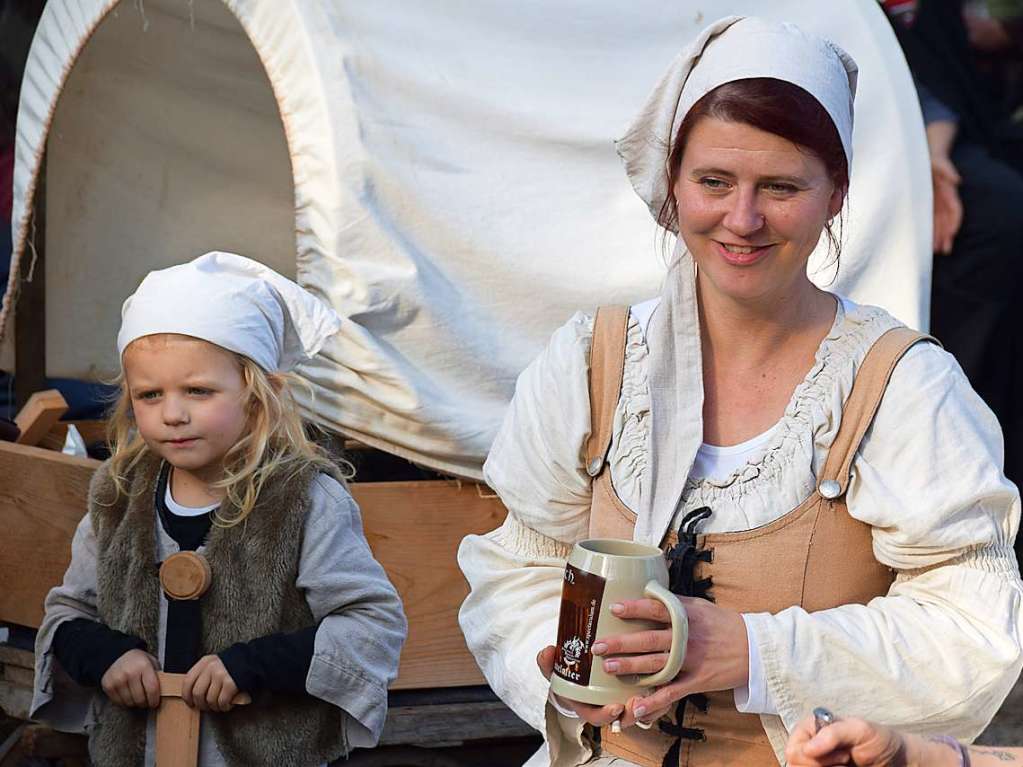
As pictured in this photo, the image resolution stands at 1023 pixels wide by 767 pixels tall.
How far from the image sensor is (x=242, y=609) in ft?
→ 8.23

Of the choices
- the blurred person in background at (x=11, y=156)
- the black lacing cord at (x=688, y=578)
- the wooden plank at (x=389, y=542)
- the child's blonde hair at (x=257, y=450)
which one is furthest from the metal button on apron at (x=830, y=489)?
the blurred person in background at (x=11, y=156)

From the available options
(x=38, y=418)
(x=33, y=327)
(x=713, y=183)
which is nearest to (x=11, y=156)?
(x=33, y=327)

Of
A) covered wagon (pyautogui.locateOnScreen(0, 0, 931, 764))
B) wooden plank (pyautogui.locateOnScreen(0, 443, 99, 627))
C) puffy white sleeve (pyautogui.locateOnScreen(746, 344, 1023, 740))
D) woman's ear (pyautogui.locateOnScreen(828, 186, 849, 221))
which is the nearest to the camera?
puffy white sleeve (pyautogui.locateOnScreen(746, 344, 1023, 740))

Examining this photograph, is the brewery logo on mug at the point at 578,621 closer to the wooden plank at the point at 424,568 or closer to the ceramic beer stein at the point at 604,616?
the ceramic beer stein at the point at 604,616

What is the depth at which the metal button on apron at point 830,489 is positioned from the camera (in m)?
1.83

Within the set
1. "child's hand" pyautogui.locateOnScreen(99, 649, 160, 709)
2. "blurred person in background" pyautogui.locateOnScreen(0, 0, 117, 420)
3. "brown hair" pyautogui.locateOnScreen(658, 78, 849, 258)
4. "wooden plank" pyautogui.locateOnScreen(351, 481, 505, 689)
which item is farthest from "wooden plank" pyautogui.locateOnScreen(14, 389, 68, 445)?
"brown hair" pyautogui.locateOnScreen(658, 78, 849, 258)

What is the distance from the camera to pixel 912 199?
12.6 feet

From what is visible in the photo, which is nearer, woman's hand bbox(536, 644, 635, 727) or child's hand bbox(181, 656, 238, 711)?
woman's hand bbox(536, 644, 635, 727)

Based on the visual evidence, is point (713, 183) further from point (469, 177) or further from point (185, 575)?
point (469, 177)

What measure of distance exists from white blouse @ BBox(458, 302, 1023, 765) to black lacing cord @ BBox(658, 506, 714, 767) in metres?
0.03

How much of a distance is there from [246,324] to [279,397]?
0.52 feet

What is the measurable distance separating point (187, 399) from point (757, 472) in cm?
113

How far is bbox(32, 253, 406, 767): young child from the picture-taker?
249 centimetres

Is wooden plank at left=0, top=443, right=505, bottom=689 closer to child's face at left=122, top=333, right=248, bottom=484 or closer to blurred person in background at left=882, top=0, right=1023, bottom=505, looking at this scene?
child's face at left=122, top=333, right=248, bottom=484
